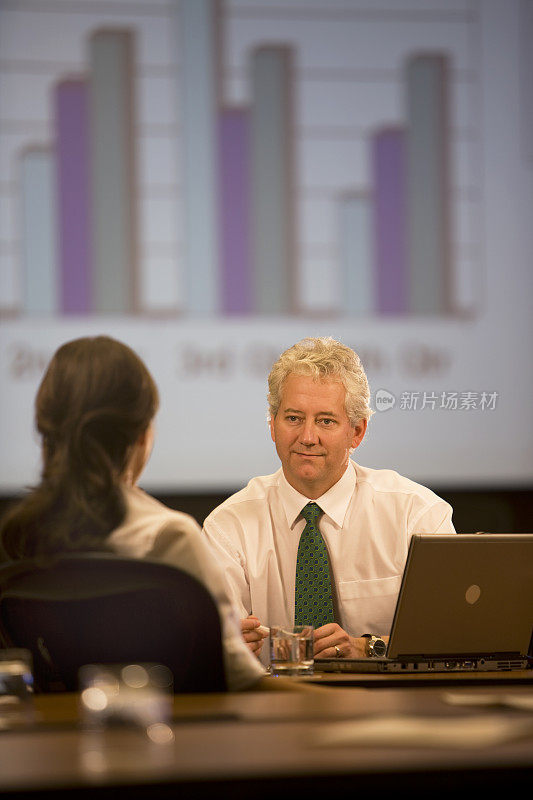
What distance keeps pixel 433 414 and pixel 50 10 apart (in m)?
1.99

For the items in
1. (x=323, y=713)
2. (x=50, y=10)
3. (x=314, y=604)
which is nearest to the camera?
(x=323, y=713)

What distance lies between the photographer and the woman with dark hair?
1.60 metres

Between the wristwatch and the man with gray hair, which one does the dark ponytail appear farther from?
the man with gray hair

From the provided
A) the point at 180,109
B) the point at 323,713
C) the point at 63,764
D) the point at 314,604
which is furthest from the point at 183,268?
the point at 63,764

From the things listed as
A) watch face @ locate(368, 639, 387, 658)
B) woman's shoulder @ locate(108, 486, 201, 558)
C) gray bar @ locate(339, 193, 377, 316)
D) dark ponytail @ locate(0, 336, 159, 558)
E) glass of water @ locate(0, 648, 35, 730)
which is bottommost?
watch face @ locate(368, 639, 387, 658)

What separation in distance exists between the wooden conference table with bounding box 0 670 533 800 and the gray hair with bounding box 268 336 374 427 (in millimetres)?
1535

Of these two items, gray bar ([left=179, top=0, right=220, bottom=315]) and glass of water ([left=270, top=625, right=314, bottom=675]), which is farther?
gray bar ([left=179, top=0, right=220, bottom=315])

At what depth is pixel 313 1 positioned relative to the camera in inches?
159

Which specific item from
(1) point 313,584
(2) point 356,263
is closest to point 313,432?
(1) point 313,584

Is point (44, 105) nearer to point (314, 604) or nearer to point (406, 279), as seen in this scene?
point (406, 279)

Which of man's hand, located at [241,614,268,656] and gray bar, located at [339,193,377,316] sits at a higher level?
gray bar, located at [339,193,377,316]

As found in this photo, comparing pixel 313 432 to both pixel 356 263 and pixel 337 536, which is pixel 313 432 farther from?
pixel 356 263

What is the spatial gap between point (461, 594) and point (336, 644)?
355mm

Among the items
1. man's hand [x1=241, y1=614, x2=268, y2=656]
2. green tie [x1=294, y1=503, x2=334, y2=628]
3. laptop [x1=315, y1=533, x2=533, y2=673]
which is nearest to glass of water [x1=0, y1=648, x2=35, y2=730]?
laptop [x1=315, y1=533, x2=533, y2=673]
